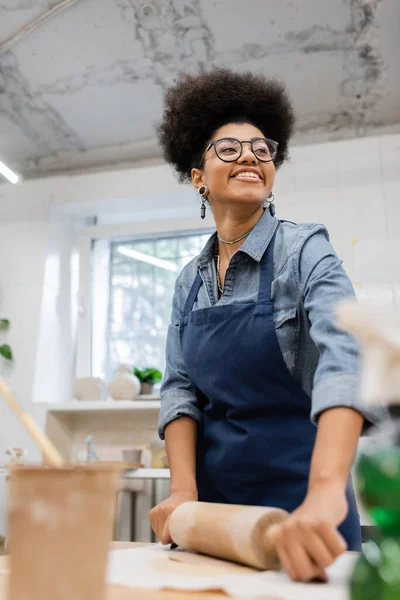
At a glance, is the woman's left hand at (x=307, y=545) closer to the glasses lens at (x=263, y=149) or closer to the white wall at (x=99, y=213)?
the glasses lens at (x=263, y=149)

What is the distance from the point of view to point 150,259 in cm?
394

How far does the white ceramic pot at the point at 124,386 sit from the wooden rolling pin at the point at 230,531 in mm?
2395

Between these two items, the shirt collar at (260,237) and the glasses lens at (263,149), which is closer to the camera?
the shirt collar at (260,237)

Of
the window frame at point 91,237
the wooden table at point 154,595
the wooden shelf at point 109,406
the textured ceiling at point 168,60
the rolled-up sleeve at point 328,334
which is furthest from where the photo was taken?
the window frame at point 91,237

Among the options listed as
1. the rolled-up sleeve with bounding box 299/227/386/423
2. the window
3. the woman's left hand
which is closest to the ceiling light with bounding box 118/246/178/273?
the window

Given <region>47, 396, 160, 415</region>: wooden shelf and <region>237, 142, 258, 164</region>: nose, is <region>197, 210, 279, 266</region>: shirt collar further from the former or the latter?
<region>47, 396, 160, 415</region>: wooden shelf

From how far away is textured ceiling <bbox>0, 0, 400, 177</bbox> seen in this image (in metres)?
2.66

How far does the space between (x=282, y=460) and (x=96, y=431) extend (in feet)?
8.55

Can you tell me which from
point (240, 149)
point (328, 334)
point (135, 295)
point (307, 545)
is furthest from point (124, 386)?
point (307, 545)

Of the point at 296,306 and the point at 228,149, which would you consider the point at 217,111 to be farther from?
the point at 296,306

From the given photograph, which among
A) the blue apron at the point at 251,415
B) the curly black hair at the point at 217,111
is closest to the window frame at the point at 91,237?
the curly black hair at the point at 217,111

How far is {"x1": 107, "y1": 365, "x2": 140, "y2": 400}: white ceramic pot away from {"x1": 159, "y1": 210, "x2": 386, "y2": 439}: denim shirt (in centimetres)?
188

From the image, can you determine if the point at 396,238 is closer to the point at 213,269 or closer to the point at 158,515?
the point at 213,269

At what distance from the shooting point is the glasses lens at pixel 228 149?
1485 mm
